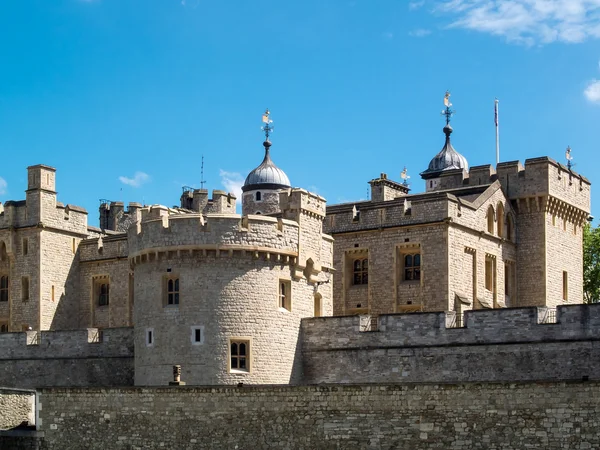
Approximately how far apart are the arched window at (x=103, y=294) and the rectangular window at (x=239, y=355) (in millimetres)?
17774

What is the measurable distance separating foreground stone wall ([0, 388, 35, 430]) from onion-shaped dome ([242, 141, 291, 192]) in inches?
900

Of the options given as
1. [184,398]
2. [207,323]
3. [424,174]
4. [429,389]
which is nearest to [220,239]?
[207,323]

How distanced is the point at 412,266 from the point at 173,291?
1189 cm

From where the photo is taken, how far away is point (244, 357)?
39.9 meters

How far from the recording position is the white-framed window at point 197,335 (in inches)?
1563

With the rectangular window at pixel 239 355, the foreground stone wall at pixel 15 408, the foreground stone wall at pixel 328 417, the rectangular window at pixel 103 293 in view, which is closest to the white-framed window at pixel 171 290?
the rectangular window at pixel 239 355

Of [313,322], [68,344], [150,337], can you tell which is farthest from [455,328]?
[68,344]

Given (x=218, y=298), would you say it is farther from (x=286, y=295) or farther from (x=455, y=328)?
(x=455, y=328)

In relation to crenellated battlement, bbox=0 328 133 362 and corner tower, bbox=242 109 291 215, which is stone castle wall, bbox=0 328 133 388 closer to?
crenellated battlement, bbox=0 328 133 362

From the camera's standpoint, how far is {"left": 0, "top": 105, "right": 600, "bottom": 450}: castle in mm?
34375

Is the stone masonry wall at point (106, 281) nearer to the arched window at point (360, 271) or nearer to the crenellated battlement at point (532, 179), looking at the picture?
the arched window at point (360, 271)

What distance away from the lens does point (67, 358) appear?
156ft

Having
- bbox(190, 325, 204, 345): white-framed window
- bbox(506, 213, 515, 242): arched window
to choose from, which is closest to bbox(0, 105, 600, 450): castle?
bbox(190, 325, 204, 345): white-framed window

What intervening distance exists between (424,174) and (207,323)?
32835mm
